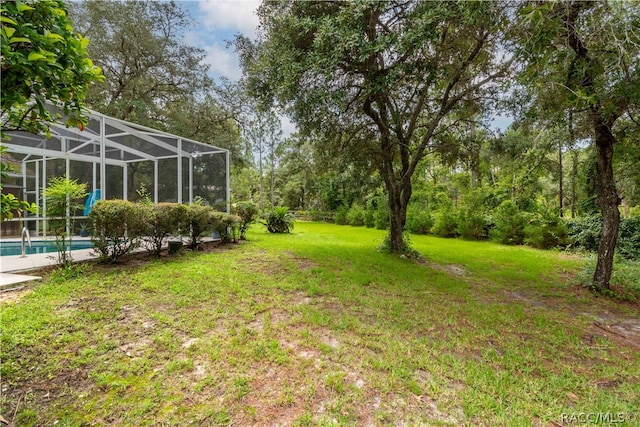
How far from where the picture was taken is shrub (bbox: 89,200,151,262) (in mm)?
4980

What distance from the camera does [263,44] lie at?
6613 millimetres

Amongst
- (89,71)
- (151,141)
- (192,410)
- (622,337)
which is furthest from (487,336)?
(151,141)

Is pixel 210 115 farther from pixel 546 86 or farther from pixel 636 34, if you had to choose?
pixel 636 34

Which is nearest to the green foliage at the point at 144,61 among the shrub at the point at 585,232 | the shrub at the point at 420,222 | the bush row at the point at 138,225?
the bush row at the point at 138,225

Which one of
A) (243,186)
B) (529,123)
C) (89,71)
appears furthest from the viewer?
(243,186)

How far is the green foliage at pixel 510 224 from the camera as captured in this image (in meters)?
10.4

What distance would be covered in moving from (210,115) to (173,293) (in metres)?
9.89

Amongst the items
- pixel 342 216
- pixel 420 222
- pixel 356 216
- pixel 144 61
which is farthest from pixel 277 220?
pixel 342 216

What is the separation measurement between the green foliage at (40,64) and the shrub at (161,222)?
4.21m

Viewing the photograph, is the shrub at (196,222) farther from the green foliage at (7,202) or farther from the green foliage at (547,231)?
the green foliage at (547,231)

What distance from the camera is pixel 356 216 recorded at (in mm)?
19031

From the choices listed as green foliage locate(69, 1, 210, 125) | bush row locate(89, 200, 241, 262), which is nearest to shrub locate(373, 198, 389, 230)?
green foliage locate(69, 1, 210, 125)

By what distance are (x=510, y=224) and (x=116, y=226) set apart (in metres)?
11.9

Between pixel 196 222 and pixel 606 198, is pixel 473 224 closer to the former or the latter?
pixel 606 198
